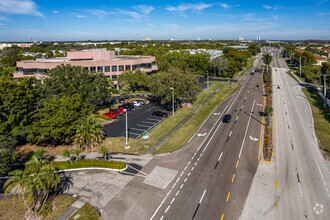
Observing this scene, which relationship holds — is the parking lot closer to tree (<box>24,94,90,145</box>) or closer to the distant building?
tree (<box>24,94,90,145</box>)

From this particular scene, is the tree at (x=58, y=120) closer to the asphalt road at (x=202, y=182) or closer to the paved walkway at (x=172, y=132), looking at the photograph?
the paved walkway at (x=172, y=132)

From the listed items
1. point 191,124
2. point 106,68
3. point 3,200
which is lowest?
point 3,200

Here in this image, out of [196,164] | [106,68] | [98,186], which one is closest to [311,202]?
[196,164]

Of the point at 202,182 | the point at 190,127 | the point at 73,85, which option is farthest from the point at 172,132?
the point at 73,85

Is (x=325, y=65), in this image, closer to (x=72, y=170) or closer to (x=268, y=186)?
(x=268, y=186)

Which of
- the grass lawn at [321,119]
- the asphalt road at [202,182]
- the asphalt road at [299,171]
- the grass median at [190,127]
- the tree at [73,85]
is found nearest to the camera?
the asphalt road at [202,182]

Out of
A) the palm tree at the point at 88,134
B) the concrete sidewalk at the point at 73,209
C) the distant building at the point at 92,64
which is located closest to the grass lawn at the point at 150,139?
the palm tree at the point at 88,134
